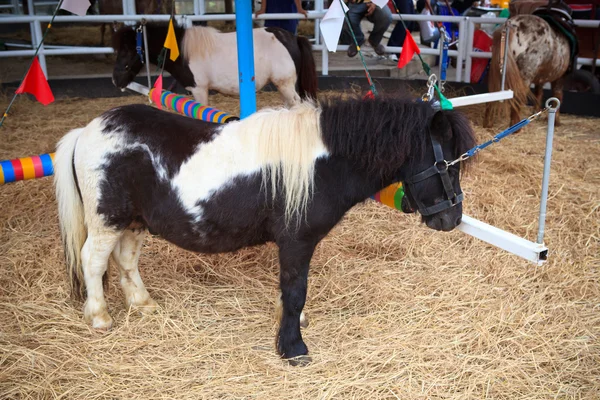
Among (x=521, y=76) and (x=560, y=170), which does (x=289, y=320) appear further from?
(x=521, y=76)

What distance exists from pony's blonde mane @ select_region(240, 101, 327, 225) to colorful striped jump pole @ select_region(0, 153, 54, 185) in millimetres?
1282

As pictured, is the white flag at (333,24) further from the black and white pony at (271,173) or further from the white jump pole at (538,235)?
the white jump pole at (538,235)

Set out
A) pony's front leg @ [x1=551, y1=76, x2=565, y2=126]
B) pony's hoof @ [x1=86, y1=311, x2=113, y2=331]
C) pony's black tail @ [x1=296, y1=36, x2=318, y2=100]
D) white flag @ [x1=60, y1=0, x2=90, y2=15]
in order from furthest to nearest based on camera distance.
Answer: pony's front leg @ [x1=551, y1=76, x2=565, y2=126]
pony's black tail @ [x1=296, y1=36, x2=318, y2=100]
white flag @ [x1=60, y1=0, x2=90, y2=15]
pony's hoof @ [x1=86, y1=311, x2=113, y2=331]

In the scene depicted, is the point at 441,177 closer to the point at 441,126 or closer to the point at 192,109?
the point at 441,126

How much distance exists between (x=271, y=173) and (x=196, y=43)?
148 inches

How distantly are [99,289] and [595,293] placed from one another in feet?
8.94

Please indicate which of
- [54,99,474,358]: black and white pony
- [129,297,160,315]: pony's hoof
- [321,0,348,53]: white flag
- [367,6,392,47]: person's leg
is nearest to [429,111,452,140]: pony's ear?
[54,99,474,358]: black and white pony

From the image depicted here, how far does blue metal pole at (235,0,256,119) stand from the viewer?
3.28 meters

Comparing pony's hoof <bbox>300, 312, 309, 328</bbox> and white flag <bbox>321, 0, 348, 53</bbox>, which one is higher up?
white flag <bbox>321, 0, 348, 53</bbox>

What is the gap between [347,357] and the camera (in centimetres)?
265

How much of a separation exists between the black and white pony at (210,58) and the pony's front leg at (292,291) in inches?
134

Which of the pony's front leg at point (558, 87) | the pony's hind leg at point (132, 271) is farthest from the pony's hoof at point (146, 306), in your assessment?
the pony's front leg at point (558, 87)

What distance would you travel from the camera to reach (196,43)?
579 centimetres

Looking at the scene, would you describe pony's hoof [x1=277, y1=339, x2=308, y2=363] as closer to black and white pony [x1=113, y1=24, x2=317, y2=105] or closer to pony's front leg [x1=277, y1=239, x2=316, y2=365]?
pony's front leg [x1=277, y1=239, x2=316, y2=365]
